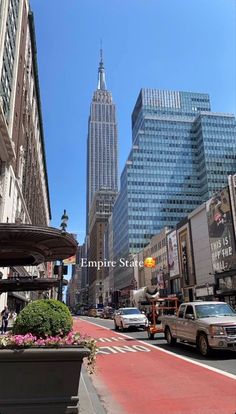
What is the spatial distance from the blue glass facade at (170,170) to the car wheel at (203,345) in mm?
108547

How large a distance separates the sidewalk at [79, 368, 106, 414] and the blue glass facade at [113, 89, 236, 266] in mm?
113850

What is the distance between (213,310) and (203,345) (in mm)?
1655

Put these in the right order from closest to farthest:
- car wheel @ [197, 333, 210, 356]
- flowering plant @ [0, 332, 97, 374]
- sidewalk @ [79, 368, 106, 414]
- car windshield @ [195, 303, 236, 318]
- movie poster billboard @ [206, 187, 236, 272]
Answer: flowering plant @ [0, 332, 97, 374]
sidewalk @ [79, 368, 106, 414]
car wheel @ [197, 333, 210, 356]
car windshield @ [195, 303, 236, 318]
movie poster billboard @ [206, 187, 236, 272]

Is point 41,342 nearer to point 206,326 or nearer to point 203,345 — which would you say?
point 206,326

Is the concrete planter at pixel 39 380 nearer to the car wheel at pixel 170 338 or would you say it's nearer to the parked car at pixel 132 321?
the car wheel at pixel 170 338

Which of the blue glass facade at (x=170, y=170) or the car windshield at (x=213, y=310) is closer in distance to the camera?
the car windshield at (x=213, y=310)

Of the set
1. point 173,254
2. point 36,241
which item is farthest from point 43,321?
point 173,254

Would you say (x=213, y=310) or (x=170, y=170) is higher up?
(x=170, y=170)

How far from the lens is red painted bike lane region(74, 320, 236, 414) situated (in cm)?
737

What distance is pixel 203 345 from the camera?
14.0 m

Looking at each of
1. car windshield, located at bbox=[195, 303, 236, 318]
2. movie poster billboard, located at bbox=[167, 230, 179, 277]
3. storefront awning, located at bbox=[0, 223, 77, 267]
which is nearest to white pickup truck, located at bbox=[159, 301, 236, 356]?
car windshield, located at bbox=[195, 303, 236, 318]

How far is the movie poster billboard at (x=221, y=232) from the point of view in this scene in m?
43.8

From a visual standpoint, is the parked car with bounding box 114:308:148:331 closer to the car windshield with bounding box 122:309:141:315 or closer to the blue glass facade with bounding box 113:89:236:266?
the car windshield with bounding box 122:309:141:315

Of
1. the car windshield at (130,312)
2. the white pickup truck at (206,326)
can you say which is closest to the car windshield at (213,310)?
the white pickup truck at (206,326)
